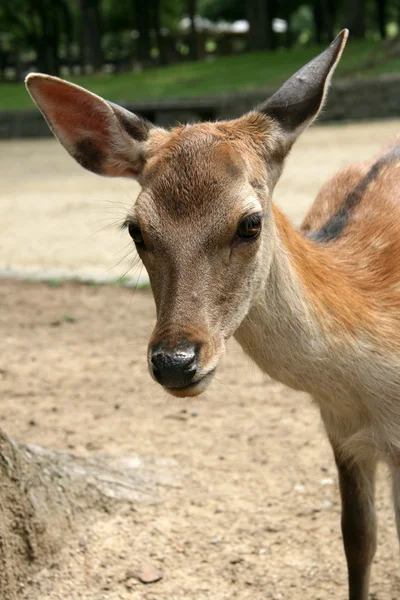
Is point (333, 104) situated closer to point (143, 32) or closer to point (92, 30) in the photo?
point (92, 30)

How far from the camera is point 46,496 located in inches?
147

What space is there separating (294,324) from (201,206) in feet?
1.83

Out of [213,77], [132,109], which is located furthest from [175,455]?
[213,77]

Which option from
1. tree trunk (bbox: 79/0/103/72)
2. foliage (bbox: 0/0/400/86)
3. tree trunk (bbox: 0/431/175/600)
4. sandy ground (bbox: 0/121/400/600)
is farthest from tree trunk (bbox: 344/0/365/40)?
tree trunk (bbox: 0/431/175/600)

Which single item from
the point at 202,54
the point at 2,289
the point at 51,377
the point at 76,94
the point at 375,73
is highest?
the point at 76,94

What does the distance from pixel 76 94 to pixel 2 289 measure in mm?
4418

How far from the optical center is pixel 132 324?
6.33 m

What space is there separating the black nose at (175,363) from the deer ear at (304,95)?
97 cm

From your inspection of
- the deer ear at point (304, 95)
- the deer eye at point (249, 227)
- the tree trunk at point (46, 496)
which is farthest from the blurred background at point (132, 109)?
the tree trunk at point (46, 496)

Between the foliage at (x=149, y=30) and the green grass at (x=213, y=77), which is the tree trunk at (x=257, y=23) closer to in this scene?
the foliage at (x=149, y=30)

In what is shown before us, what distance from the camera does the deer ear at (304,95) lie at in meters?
2.89

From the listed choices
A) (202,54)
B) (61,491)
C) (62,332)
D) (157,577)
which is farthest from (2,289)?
(202,54)

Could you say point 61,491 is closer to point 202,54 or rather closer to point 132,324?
point 132,324

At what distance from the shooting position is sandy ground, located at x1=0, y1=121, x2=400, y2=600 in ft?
11.8
